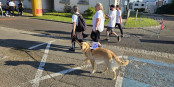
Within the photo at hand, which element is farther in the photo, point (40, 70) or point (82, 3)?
point (82, 3)

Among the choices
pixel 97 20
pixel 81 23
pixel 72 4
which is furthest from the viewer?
pixel 72 4

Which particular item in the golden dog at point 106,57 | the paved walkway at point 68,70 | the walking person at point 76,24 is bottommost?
the paved walkway at point 68,70

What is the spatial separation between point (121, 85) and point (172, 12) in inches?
1619

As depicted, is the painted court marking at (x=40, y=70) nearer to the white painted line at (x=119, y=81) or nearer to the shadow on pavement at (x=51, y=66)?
the shadow on pavement at (x=51, y=66)

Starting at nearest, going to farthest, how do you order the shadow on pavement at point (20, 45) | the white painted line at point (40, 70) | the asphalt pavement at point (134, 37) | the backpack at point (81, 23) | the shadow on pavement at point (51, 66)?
the white painted line at point (40, 70), the shadow on pavement at point (51, 66), the backpack at point (81, 23), the shadow on pavement at point (20, 45), the asphalt pavement at point (134, 37)

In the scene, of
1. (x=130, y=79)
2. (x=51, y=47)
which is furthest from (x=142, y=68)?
(x=51, y=47)

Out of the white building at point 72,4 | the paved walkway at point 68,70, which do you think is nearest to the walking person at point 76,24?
the paved walkway at point 68,70

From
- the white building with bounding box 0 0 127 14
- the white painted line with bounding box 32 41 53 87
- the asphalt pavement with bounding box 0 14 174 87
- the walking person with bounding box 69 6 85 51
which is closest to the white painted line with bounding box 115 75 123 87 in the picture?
the asphalt pavement with bounding box 0 14 174 87

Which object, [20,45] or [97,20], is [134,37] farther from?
[20,45]

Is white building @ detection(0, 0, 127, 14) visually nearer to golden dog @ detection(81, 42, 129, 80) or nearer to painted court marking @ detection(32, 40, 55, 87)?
painted court marking @ detection(32, 40, 55, 87)

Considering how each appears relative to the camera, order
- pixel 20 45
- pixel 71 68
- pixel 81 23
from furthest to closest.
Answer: pixel 20 45, pixel 81 23, pixel 71 68

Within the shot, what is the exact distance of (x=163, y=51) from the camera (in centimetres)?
571

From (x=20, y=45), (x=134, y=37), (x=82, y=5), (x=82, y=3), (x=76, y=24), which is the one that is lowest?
(x=20, y=45)

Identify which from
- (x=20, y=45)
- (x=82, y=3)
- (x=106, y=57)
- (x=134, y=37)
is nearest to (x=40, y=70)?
(x=106, y=57)
